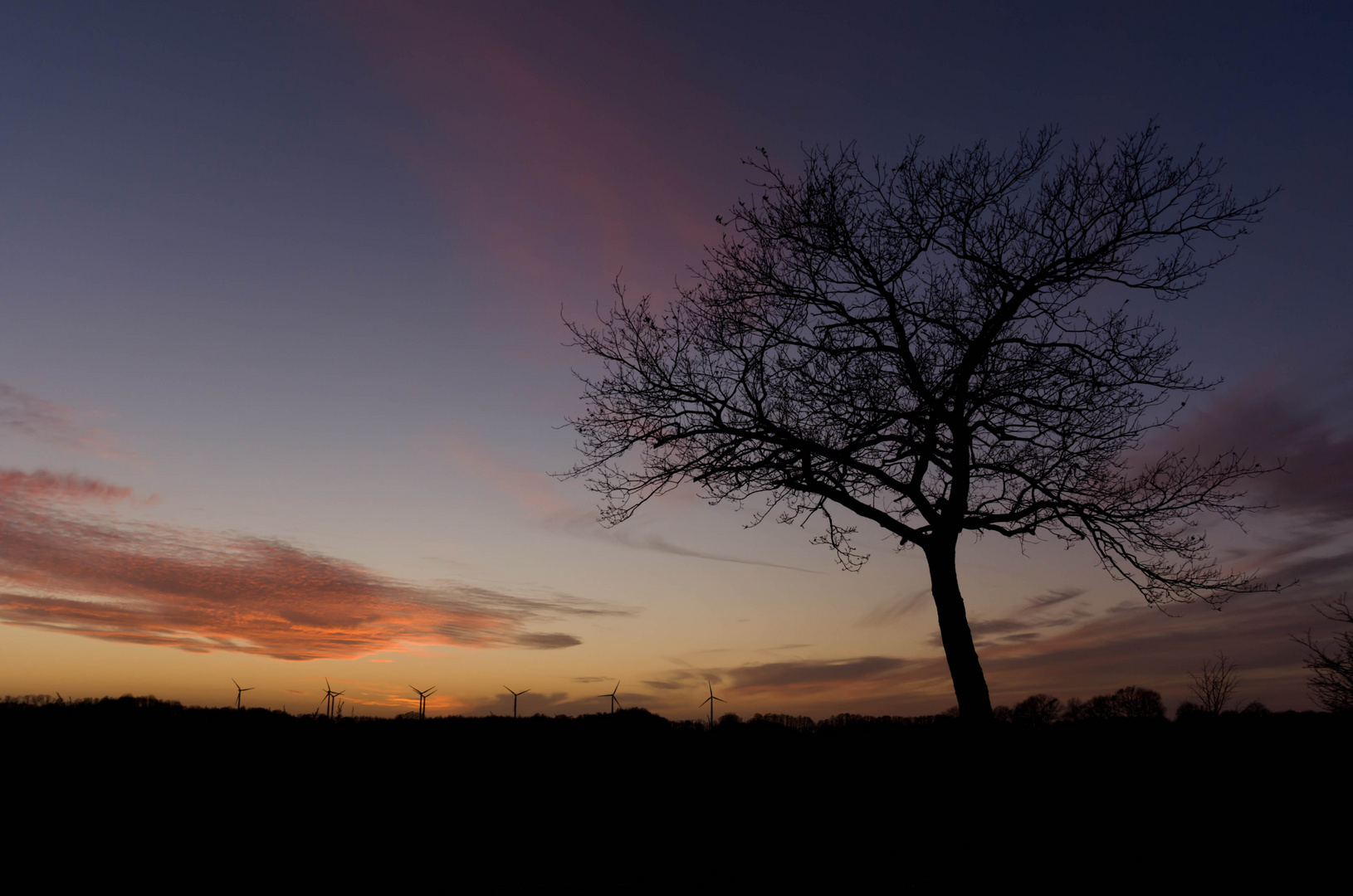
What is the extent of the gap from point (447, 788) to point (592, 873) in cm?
308

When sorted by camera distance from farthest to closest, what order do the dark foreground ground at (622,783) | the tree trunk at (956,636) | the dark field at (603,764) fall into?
1. the tree trunk at (956,636)
2. the dark field at (603,764)
3. the dark foreground ground at (622,783)

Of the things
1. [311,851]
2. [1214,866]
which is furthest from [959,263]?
[311,851]

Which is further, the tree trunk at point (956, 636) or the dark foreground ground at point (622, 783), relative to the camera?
the tree trunk at point (956, 636)

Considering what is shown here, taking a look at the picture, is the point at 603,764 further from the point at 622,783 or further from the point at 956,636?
the point at 956,636

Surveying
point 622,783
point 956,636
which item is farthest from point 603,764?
point 956,636

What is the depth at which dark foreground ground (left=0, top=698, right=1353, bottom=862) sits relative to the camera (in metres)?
8.91

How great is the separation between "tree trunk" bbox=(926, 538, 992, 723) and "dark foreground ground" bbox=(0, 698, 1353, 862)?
0.52 m

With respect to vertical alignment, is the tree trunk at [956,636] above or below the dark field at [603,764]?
above

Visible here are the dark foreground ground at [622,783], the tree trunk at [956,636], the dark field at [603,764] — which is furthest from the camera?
the tree trunk at [956,636]

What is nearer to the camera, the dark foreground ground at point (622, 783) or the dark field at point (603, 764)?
the dark foreground ground at point (622, 783)

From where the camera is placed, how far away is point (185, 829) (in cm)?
847

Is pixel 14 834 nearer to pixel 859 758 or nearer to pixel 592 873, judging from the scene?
pixel 592 873

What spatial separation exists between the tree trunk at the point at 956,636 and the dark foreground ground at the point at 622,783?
1.72 feet

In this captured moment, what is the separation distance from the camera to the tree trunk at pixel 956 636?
1425cm
